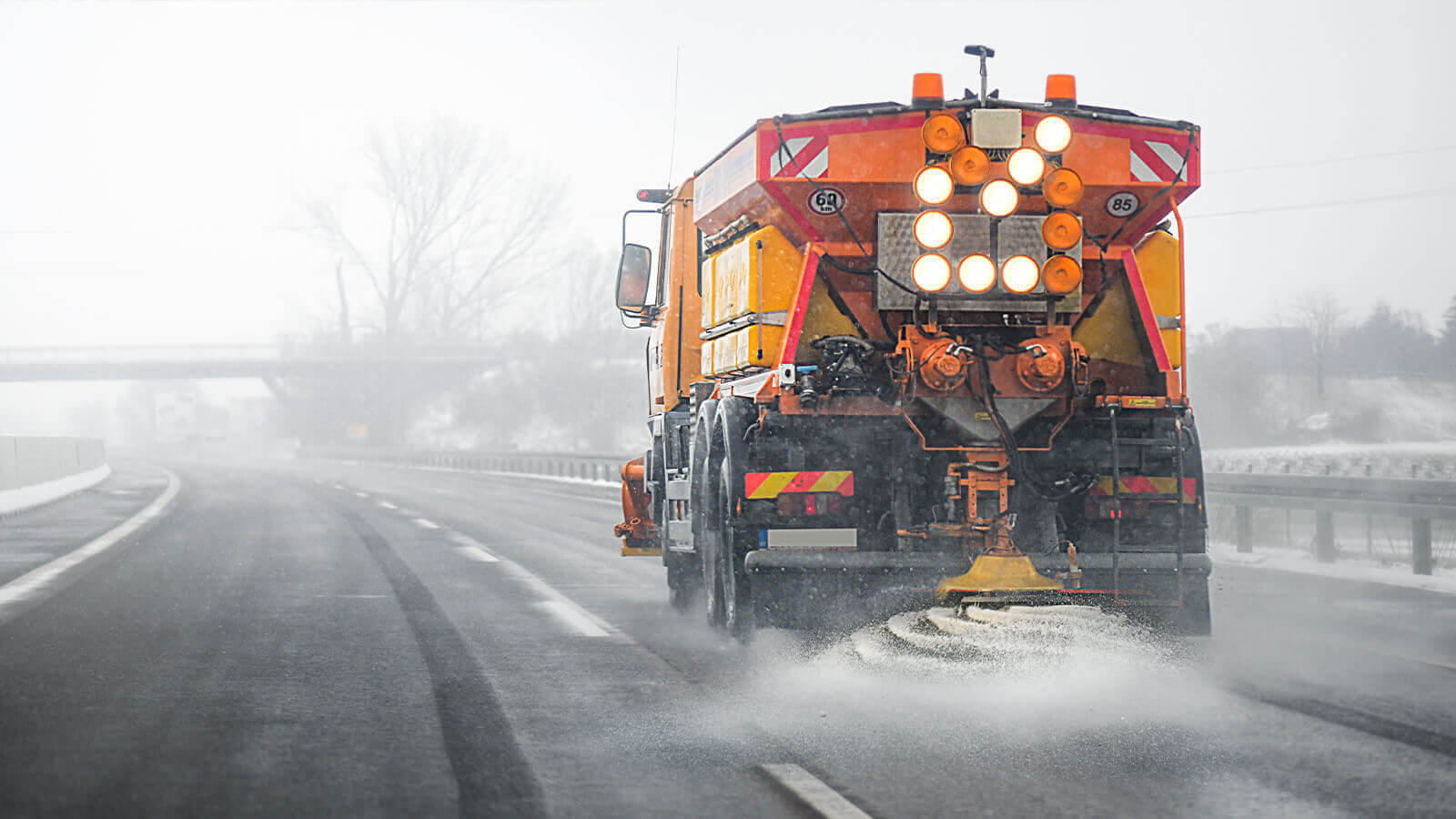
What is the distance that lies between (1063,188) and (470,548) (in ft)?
33.1

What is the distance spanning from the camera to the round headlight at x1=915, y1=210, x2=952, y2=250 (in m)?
6.54

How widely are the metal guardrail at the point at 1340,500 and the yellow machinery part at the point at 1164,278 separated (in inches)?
131

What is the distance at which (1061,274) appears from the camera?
6.70 metres

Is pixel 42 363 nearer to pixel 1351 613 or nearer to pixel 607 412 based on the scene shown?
pixel 607 412

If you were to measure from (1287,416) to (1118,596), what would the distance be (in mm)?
46132

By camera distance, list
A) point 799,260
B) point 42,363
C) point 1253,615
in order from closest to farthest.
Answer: point 799,260 → point 1253,615 → point 42,363

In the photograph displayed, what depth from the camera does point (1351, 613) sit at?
929 cm

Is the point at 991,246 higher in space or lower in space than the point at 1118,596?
higher

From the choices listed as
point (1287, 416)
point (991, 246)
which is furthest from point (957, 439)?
point (1287, 416)

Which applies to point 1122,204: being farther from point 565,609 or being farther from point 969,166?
point 565,609

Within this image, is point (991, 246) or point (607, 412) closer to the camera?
point (991, 246)

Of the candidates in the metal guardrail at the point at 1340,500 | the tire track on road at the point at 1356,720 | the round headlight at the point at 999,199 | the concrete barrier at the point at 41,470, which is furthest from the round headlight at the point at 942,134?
the concrete barrier at the point at 41,470

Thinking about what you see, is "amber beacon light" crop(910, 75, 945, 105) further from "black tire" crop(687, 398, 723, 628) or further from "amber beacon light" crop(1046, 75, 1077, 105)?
"black tire" crop(687, 398, 723, 628)

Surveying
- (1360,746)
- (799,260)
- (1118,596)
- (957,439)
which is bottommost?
(1360,746)
